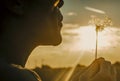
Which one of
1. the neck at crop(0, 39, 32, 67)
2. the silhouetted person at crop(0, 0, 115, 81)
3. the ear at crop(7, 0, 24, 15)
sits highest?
the ear at crop(7, 0, 24, 15)

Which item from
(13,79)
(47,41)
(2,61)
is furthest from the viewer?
(47,41)

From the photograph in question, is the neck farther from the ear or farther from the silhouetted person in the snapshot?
the ear

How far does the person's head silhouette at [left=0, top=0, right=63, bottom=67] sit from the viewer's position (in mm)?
2820

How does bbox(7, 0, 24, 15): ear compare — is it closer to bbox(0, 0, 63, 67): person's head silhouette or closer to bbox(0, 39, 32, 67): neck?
bbox(0, 0, 63, 67): person's head silhouette

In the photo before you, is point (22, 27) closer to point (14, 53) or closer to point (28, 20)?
point (28, 20)

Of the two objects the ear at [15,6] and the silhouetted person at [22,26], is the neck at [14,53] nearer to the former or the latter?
the silhouetted person at [22,26]

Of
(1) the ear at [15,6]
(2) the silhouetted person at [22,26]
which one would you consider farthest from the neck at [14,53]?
(1) the ear at [15,6]

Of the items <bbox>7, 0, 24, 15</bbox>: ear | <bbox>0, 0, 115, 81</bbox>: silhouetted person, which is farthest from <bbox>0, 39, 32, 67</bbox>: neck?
<bbox>7, 0, 24, 15</bbox>: ear

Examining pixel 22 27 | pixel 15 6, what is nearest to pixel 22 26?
pixel 22 27

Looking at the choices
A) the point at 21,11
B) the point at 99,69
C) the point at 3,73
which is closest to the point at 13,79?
the point at 3,73

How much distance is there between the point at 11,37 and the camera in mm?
2850

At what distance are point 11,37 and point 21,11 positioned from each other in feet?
0.63

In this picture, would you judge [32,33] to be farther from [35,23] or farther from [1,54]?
[1,54]

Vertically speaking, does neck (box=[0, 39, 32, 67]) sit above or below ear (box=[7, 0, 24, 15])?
below
